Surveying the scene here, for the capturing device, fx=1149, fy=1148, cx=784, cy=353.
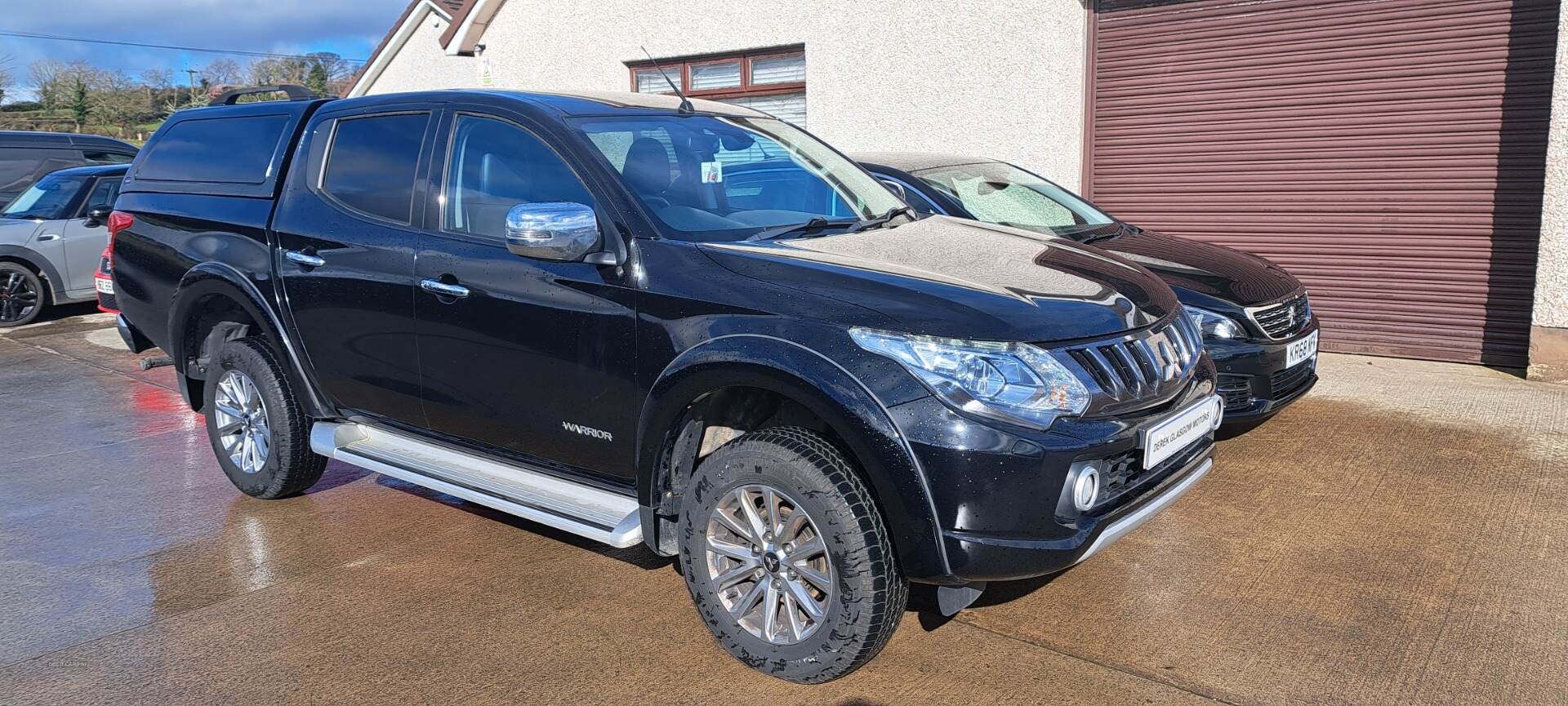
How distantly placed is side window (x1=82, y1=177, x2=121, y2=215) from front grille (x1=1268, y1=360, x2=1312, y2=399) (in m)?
11.5

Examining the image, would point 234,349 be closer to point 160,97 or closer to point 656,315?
point 656,315

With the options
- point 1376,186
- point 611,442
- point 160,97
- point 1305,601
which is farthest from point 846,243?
point 160,97

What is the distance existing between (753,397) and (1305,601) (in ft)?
6.71

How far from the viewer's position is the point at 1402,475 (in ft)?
17.5

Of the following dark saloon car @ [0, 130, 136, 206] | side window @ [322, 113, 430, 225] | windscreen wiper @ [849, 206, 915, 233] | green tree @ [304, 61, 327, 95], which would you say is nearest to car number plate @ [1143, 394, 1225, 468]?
windscreen wiper @ [849, 206, 915, 233]

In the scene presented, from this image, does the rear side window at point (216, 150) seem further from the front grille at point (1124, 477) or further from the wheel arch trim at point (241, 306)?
the front grille at point (1124, 477)

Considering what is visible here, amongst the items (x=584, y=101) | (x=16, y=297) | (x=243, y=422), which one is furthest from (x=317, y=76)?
(x=584, y=101)

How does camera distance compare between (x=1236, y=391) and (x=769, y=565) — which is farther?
(x=1236, y=391)

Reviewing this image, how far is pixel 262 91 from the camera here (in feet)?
18.9

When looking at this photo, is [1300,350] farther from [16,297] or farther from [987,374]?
[16,297]

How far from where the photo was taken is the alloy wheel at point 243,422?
525 cm

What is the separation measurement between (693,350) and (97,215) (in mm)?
9853

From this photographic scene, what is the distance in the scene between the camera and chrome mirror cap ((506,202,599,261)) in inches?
144

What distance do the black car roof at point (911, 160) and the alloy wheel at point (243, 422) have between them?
3793 millimetres
